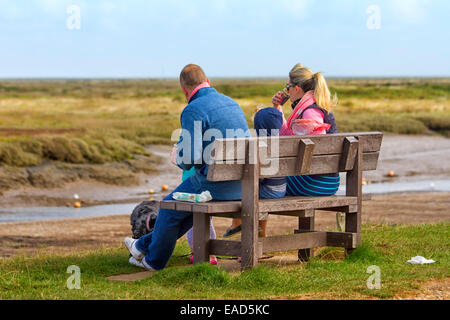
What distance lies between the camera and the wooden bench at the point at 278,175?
19.6 feet

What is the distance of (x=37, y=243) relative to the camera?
36.3 feet

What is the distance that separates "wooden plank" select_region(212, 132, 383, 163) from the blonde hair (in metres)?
0.30

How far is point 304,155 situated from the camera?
20.7ft

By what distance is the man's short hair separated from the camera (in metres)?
6.39

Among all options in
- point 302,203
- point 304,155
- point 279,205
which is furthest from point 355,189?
point 279,205

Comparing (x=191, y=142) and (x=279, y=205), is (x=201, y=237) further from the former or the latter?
Result: (x=191, y=142)

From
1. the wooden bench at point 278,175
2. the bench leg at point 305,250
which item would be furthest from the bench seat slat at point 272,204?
the bench leg at point 305,250

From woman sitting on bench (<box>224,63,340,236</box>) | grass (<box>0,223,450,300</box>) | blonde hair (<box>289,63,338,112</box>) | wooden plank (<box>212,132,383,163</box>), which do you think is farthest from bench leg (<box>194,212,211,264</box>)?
blonde hair (<box>289,63,338,112</box>)

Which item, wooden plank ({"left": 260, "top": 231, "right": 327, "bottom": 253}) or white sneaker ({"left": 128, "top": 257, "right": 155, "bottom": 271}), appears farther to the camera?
white sneaker ({"left": 128, "top": 257, "right": 155, "bottom": 271})

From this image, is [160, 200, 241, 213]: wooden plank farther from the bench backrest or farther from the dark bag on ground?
the dark bag on ground

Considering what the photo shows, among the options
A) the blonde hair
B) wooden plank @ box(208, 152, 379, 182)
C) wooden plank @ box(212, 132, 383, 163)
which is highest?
the blonde hair
